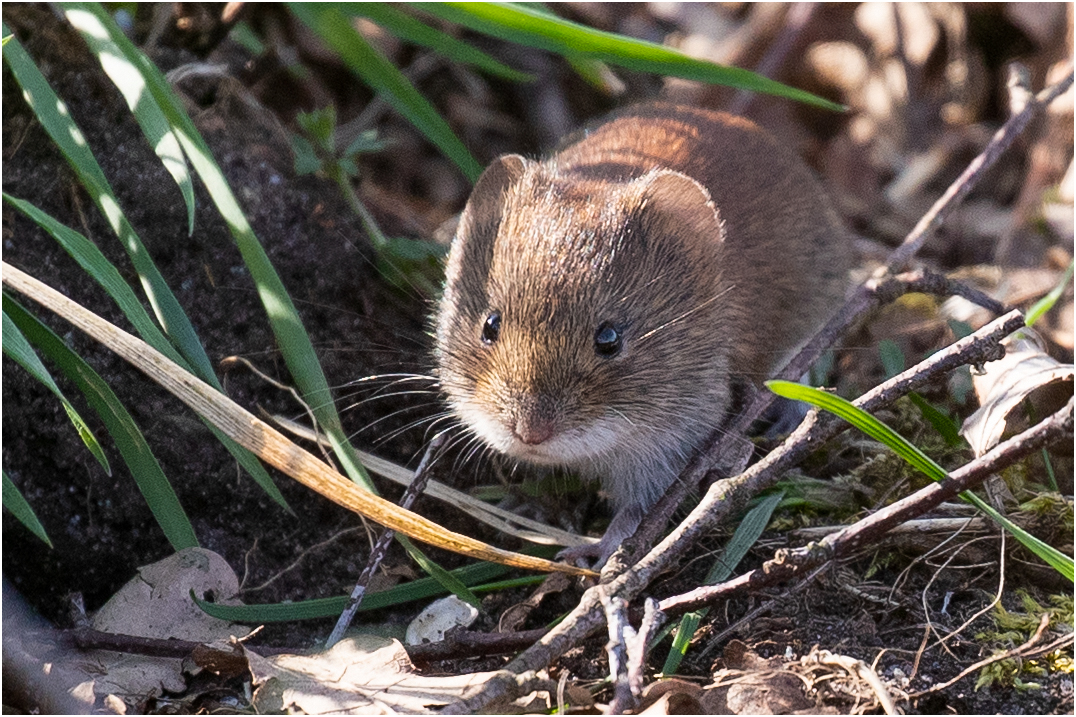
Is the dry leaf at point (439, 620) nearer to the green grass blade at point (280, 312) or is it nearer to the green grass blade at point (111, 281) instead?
the green grass blade at point (280, 312)

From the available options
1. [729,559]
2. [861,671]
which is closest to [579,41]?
[729,559]

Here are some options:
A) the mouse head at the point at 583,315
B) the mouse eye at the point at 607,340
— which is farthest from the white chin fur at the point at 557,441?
the mouse eye at the point at 607,340

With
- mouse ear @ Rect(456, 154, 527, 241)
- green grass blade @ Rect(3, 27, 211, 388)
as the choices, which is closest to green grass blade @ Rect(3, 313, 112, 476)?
green grass blade @ Rect(3, 27, 211, 388)

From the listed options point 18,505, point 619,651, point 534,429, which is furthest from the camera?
point 534,429

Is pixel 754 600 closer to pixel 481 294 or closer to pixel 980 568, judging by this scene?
pixel 980 568

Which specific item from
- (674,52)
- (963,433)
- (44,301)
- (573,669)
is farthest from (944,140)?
(44,301)

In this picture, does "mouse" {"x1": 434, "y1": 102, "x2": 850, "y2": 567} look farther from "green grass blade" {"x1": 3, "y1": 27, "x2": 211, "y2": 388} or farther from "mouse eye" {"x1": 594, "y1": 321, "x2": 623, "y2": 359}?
"green grass blade" {"x1": 3, "y1": 27, "x2": 211, "y2": 388}

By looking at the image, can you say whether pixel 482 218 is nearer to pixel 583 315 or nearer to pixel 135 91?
pixel 583 315

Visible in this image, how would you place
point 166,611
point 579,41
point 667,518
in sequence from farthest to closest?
point 579,41 < point 667,518 < point 166,611
